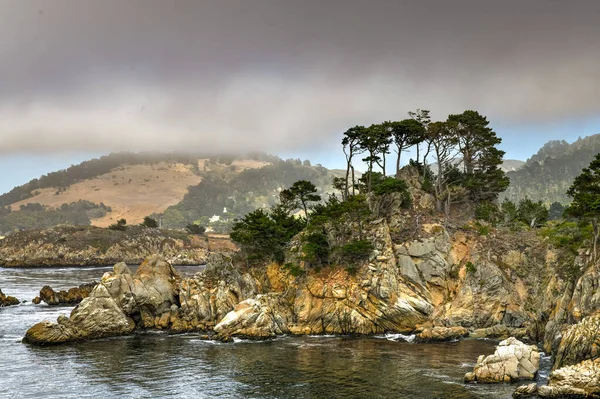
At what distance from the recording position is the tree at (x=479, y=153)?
9275cm

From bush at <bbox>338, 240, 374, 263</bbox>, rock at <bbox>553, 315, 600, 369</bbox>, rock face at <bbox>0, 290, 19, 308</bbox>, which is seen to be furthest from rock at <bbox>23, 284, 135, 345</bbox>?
rock at <bbox>553, 315, 600, 369</bbox>

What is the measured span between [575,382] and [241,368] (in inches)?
1221

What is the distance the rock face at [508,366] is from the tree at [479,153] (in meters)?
51.6

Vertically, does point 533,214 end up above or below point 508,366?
above

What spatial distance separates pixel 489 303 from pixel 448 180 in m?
36.0

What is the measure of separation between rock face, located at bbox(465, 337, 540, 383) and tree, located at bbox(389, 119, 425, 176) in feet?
173

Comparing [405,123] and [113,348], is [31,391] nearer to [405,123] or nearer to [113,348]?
[113,348]

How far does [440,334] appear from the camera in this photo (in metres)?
61.9

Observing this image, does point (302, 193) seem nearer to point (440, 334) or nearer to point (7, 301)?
point (440, 334)

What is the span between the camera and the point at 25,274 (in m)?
155

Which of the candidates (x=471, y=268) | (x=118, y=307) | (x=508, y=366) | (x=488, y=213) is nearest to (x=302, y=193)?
(x=471, y=268)

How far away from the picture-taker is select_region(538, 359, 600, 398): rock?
37.2 m

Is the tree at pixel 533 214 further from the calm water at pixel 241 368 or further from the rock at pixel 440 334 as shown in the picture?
the calm water at pixel 241 368

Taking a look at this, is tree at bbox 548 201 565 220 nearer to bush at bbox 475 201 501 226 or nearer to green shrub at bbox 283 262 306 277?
bush at bbox 475 201 501 226
